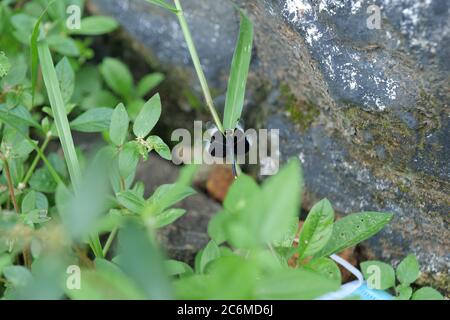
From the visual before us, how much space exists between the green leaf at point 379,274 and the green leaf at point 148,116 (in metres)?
0.50

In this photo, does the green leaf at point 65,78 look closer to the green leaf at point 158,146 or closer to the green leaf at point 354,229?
the green leaf at point 158,146

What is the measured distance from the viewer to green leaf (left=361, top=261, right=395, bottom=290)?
1194 mm

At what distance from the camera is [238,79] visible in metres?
1.24

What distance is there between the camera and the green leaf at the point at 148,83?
1.74 meters

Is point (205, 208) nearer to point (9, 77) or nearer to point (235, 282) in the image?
point (9, 77)

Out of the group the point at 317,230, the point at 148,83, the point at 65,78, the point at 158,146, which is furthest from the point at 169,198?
the point at 148,83

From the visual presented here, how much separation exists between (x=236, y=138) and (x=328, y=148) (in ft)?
0.79

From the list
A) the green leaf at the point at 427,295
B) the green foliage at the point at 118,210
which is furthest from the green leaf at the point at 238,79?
the green leaf at the point at 427,295

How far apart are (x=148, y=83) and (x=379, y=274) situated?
862 millimetres

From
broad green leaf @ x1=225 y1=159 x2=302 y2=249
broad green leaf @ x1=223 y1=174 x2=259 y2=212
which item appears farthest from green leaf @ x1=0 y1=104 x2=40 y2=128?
broad green leaf @ x1=225 y1=159 x2=302 y2=249

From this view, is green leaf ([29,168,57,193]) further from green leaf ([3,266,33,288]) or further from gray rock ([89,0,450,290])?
gray rock ([89,0,450,290])

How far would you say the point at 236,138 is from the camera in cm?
136
